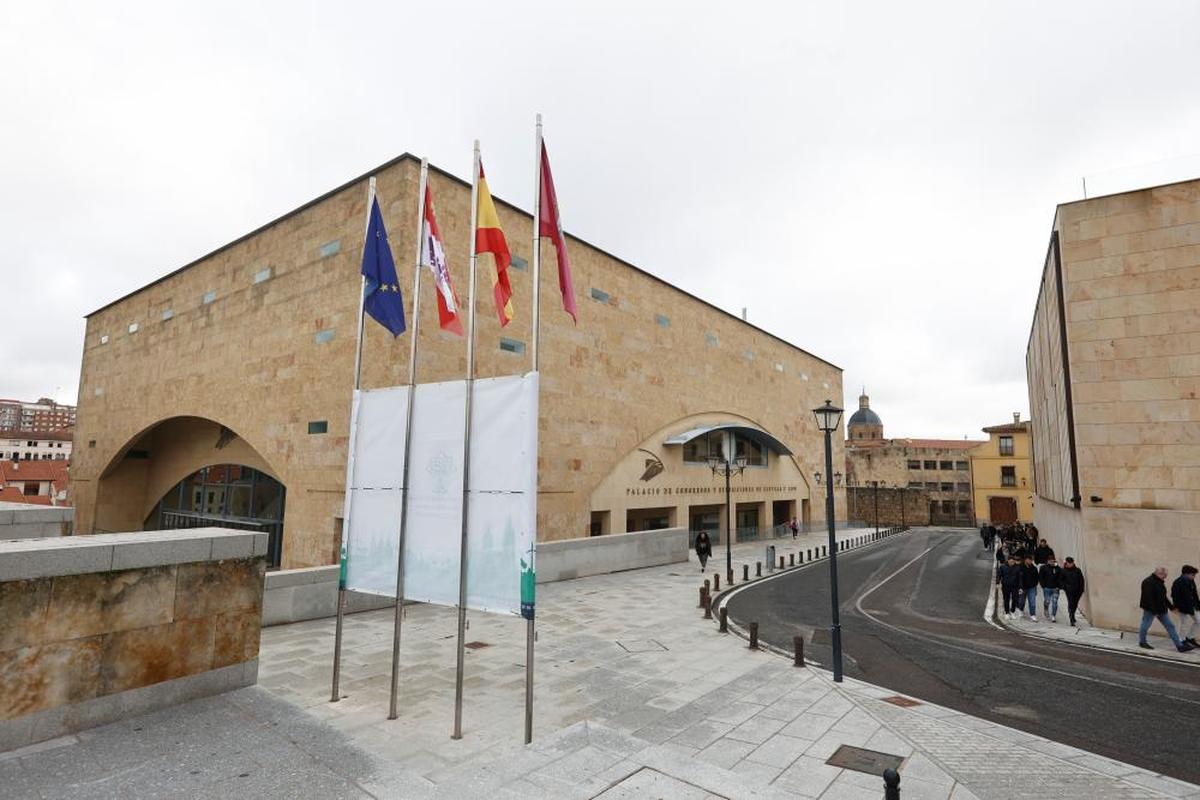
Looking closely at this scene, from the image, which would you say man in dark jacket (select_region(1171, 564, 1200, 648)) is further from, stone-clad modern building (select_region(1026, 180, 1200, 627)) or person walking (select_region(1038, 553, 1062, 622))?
person walking (select_region(1038, 553, 1062, 622))

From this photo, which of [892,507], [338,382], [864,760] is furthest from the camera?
[892,507]

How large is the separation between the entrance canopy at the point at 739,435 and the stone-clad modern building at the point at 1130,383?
19.6 meters

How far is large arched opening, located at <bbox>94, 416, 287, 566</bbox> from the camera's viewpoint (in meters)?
28.4

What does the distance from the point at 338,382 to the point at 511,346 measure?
7.07m

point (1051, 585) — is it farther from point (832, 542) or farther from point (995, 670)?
point (832, 542)

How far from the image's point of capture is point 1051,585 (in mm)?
16234

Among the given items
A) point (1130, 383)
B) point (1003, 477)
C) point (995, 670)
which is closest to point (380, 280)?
point (995, 670)

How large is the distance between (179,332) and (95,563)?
94.7 ft

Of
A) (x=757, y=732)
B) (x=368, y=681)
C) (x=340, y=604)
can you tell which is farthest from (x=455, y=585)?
(x=757, y=732)

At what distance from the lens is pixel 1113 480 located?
618 inches

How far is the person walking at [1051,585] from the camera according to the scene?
16172 mm

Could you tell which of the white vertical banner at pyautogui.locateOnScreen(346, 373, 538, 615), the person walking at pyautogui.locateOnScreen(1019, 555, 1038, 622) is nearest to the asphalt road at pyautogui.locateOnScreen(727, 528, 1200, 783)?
the person walking at pyautogui.locateOnScreen(1019, 555, 1038, 622)

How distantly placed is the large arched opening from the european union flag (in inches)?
814

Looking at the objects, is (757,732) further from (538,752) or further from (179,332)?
(179,332)
